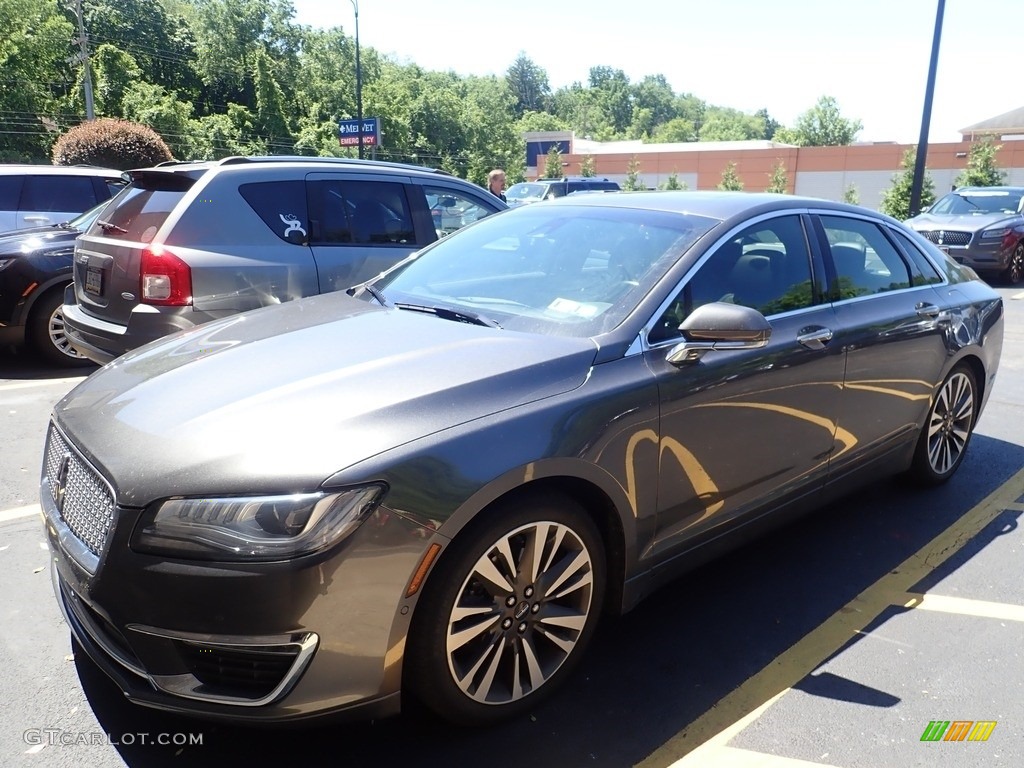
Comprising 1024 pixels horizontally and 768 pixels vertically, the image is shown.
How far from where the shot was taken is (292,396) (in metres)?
2.38

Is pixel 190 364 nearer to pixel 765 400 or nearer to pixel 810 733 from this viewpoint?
pixel 765 400

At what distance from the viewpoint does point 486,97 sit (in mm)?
87500

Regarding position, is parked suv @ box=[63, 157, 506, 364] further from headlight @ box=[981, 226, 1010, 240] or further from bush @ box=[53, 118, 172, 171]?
bush @ box=[53, 118, 172, 171]

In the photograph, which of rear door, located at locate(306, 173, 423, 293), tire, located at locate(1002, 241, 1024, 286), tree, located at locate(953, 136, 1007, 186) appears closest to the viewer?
rear door, located at locate(306, 173, 423, 293)

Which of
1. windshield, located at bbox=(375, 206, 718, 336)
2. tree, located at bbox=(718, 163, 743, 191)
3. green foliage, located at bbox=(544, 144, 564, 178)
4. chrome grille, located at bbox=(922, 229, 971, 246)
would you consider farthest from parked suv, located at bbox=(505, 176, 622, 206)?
green foliage, located at bbox=(544, 144, 564, 178)

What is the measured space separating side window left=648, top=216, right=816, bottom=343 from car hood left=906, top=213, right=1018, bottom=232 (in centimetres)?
1229

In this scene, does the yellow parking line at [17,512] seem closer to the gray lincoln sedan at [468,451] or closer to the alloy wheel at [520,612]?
the gray lincoln sedan at [468,451]

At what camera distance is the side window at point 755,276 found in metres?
3.01

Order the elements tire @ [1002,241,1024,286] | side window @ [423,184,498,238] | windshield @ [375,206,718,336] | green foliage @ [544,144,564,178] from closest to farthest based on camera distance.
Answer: windshield @ [375,206,718,336]
side window @ [423,184,498,238]
tire @ [1002,241,1024,286]
green foliage @ [544,144,564,178]

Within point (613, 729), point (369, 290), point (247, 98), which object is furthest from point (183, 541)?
point (247, 98)

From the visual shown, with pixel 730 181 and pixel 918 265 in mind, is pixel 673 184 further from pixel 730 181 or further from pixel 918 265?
pixel 918 265

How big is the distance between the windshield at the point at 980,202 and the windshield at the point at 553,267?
14008mm

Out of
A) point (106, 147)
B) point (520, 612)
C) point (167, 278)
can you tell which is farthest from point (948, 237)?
point (106, 147)

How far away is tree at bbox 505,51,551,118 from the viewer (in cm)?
15725
